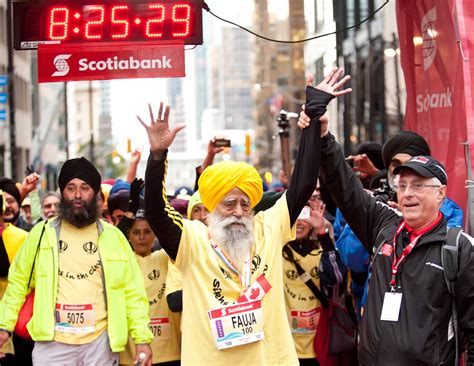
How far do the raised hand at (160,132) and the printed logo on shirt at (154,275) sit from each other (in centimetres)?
256

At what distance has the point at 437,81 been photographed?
9.17m

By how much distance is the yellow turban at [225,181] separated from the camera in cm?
621

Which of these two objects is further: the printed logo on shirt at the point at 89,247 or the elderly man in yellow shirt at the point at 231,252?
the printed logo on shirt at the point at 89,247

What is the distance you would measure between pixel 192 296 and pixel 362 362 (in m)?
1.11

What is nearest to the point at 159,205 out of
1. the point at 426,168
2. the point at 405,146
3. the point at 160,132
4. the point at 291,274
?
the point at 160,132

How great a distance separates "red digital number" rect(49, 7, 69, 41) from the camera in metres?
9.62

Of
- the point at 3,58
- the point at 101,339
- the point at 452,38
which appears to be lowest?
the point at 101,339

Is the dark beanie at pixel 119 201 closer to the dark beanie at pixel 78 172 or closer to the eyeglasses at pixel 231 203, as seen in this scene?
the dark beanie at pixel 78 172

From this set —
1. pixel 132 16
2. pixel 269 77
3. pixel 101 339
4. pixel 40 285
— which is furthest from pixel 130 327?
pixel 269 77

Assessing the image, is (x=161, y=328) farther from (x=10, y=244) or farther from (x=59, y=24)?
(x=59, y=24)

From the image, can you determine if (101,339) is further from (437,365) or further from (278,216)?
(437,365)

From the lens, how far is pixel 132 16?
31.8ft

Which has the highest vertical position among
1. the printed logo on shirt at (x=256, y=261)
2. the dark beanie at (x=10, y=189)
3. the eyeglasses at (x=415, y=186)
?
the dark beanie at (x=10, y=189)

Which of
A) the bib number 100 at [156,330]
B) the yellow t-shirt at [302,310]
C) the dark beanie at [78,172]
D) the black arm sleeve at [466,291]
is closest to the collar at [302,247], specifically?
the yellow t-shirt at [302,310]
